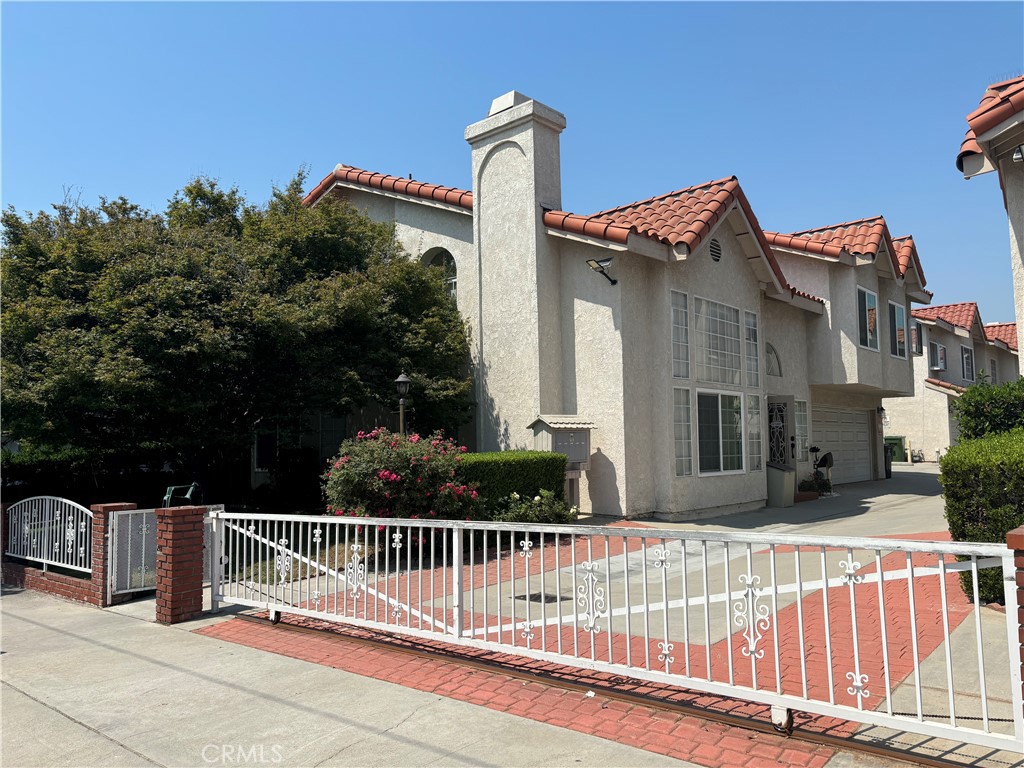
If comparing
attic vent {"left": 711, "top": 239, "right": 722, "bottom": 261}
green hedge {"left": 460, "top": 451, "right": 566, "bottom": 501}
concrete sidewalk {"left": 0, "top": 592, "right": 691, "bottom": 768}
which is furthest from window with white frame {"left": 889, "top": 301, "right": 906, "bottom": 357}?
concrete sidewalk {"left": 0, "top": 592, "right": 691, "bottom": 768}

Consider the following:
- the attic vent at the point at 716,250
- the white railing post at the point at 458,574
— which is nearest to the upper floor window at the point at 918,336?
the attic vent at the point at 716,250

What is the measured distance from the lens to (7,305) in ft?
41.2

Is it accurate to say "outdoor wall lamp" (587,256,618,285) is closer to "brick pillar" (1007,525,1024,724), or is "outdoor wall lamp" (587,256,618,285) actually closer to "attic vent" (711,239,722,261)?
"attic vent" (711,239,722,261)

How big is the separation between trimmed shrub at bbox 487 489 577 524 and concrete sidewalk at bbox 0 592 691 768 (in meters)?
5.59

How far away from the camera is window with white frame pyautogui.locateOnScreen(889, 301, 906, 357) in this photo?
787 inches

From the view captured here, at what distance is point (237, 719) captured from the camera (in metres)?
4.52

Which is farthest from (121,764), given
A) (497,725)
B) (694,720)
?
(694,720)

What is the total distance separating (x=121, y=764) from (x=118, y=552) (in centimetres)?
481

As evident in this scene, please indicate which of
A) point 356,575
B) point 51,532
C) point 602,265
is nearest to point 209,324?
point 51,532

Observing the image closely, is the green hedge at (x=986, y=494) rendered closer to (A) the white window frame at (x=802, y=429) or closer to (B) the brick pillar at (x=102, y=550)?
(B) the brick pillar at (x=102, y=550)

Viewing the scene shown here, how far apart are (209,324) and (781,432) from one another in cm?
1326

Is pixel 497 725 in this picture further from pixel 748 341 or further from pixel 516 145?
pixel 748 341

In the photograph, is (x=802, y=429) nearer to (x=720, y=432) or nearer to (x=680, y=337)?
(x=720, y=432)

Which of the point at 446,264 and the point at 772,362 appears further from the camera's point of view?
the point at 772,362
